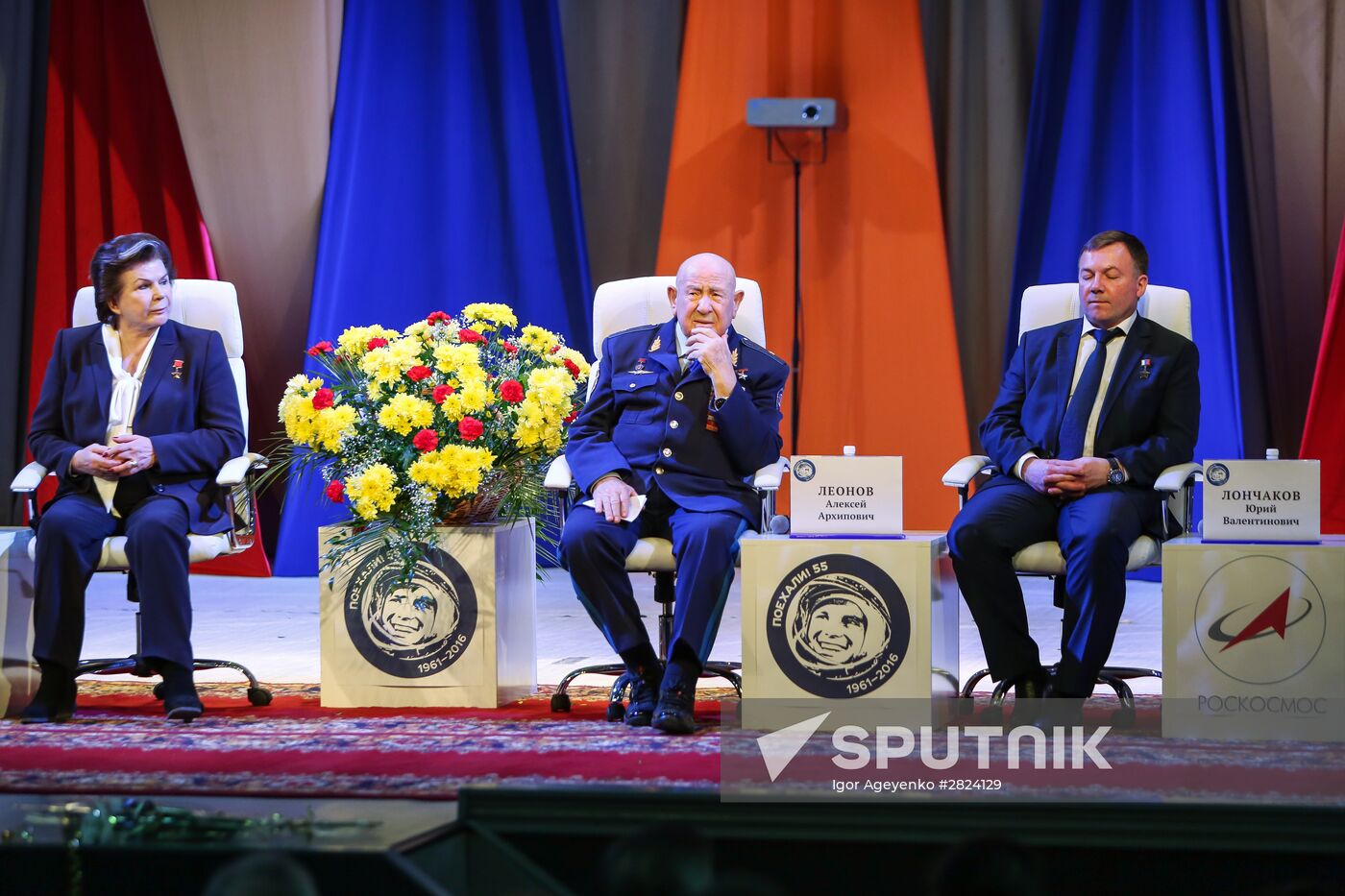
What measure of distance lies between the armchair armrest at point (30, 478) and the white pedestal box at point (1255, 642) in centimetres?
253

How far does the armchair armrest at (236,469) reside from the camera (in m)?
3.34

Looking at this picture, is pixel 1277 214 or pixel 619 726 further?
pixel 1277 214

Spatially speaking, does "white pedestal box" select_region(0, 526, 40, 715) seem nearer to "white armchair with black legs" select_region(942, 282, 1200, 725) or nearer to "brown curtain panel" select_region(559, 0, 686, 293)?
"white armchair with black legs" select_region(942, 282, 1200, 725)

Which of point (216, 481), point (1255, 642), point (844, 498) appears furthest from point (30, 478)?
point (1255, 642)

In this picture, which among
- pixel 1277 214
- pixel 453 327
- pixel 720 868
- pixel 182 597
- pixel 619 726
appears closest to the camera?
pixel 720 868

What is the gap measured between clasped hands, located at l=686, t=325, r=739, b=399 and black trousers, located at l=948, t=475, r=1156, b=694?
0.60m

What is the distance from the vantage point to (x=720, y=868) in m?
1.51

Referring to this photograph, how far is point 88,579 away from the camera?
3.24 m

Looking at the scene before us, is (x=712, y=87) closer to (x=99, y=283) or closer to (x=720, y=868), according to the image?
(x=99, y=283)

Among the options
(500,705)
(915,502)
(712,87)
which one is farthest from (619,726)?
(712,87)

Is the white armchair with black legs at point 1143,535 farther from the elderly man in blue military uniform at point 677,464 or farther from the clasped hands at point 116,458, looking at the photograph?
the clasped hands at point 116,458

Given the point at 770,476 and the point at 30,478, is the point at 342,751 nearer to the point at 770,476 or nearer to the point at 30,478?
the point at 770,476

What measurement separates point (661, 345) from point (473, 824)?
6.58ft

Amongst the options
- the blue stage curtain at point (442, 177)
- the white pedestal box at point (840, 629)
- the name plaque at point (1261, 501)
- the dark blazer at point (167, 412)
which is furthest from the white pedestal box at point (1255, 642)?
the blue stage curtain at point (442, 177)
